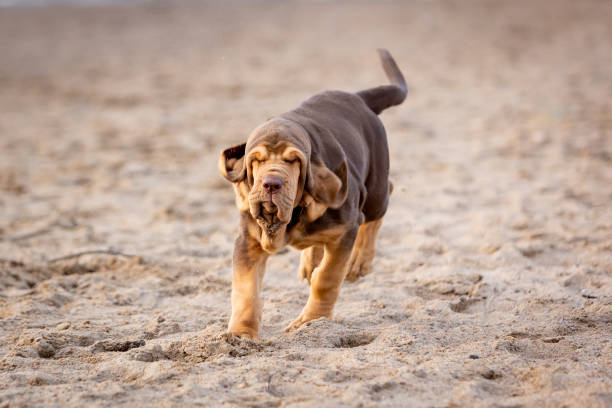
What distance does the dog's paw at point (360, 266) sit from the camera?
4.84 meters

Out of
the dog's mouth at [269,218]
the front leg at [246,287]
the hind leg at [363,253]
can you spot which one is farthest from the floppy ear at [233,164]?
the hind leg at [363,253]

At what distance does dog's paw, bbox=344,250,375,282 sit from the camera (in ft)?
15.9

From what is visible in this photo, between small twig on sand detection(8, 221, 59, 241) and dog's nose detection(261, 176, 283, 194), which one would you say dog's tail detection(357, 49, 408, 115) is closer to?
dog's nose detection(261, 176, 283, 194)

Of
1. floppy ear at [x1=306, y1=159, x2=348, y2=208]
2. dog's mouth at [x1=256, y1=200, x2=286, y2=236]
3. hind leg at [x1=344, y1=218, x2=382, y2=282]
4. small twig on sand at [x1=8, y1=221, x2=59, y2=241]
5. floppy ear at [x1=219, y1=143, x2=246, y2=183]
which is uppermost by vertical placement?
floppy ear at [x1=219, y1=143, x2=246, y2=183]

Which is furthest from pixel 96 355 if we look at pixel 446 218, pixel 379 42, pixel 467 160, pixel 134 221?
pixel 379 42

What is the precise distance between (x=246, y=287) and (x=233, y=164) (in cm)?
66

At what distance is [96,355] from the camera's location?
364cm

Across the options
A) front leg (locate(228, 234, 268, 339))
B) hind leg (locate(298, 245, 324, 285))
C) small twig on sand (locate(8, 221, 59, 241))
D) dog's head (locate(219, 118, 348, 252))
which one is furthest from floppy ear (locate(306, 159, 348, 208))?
small twig on sand (locate(8, 221, 59, 241))

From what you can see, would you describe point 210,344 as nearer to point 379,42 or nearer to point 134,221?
point 134,221

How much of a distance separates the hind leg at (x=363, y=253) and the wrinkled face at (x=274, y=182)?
4.55ft

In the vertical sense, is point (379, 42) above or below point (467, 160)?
above

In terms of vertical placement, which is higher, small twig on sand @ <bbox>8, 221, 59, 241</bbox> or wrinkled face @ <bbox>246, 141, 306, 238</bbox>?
wrinkled face @ <bbox>246, 141, 306, 238</bbox>

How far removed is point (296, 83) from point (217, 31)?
24.0ft

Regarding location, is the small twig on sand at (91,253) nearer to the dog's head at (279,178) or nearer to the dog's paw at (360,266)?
the dog's paw at (360,266)
